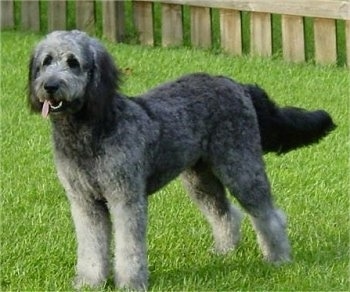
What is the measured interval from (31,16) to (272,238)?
885 centimetres

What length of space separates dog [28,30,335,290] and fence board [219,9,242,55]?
6405 millimetres

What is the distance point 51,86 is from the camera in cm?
543

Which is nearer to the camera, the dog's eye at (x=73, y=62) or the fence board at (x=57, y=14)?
the dog's eye at (x=73, y=62)

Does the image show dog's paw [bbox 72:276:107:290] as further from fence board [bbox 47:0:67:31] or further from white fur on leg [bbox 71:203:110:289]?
fence board [bbox 47:0:67:31]

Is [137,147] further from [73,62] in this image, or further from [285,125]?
[285,125]

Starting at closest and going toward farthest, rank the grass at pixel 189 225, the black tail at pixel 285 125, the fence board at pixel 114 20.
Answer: the grass at pixel 189 225
the black tail at pixel 285 125
the fence board at pixel 114 20

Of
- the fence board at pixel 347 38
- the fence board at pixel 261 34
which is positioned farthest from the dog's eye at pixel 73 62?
the fence board at pixel 261 34

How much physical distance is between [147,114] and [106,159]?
0.39 metres

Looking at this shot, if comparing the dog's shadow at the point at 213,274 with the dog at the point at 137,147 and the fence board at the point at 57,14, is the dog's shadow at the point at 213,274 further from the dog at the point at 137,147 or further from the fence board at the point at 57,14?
the fence board at the point at 57,14

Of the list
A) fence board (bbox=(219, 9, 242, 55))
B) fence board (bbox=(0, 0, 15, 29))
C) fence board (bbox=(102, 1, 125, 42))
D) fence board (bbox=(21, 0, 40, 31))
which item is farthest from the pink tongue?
fence board (bbox=(0, 0, 15, 29))

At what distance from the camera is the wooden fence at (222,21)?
12.4 meters

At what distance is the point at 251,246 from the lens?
22.5 ft

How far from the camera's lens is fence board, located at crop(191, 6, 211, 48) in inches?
526

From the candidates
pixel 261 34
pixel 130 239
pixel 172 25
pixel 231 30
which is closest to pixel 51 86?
pixel 130 239
